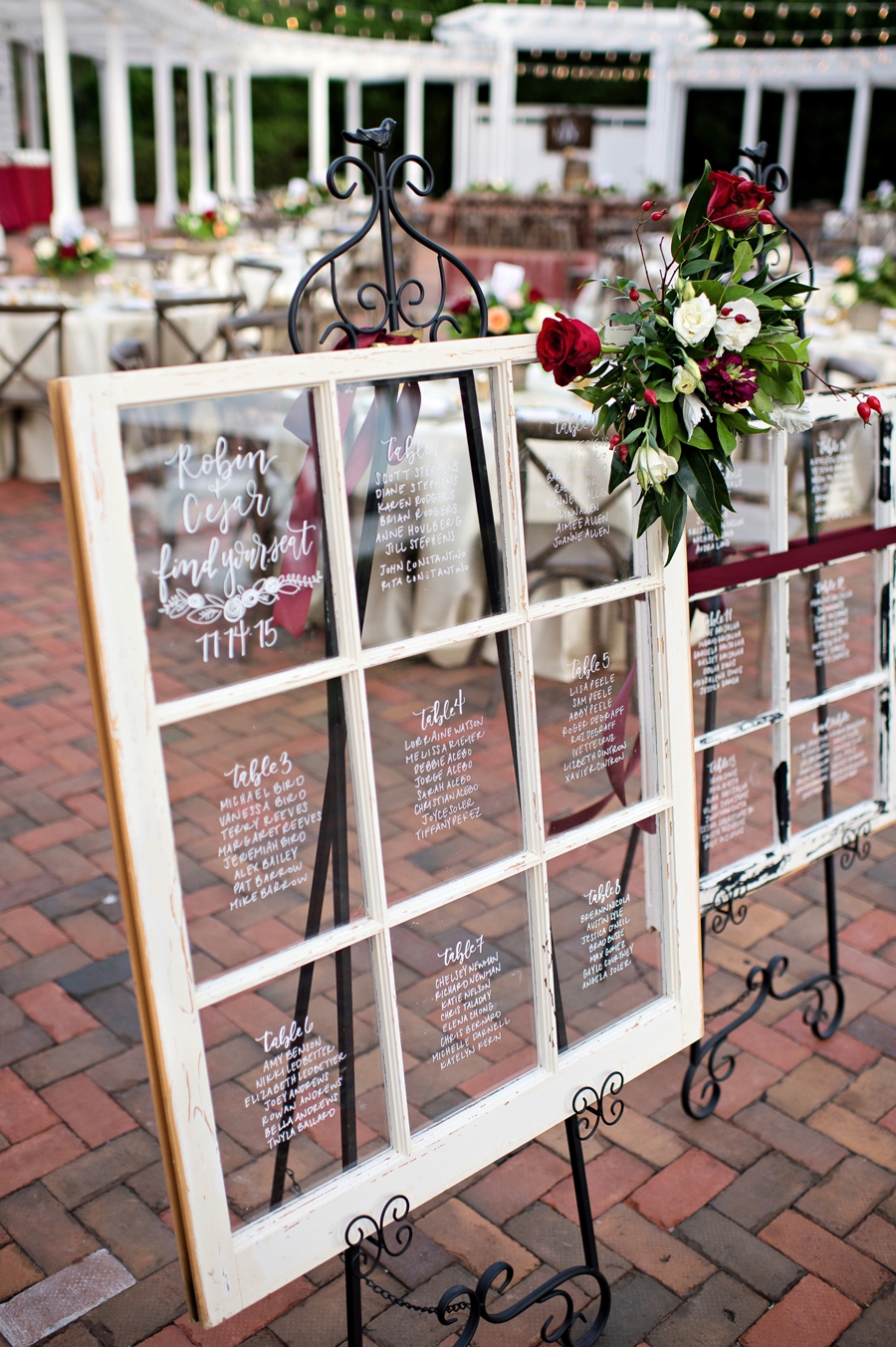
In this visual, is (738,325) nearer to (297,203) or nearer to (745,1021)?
(745,1021)

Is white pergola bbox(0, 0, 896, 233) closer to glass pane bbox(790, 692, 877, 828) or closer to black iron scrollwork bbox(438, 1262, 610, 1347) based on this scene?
glass pane bbox(790, 692, 877, 828)

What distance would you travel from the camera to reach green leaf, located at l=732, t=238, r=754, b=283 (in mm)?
1427

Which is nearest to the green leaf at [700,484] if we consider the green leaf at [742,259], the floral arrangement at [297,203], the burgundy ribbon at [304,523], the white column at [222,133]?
the green leaf at [742,259]

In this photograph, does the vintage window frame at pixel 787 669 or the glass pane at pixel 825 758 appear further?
the glass pane at pixel 825 758

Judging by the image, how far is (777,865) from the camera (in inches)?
77.2

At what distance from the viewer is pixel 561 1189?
77.0 inches

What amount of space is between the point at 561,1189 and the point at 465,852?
89cm

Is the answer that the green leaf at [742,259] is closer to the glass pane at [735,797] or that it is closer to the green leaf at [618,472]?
the green leaf at [618,472]

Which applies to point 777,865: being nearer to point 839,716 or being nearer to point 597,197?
point 839,716

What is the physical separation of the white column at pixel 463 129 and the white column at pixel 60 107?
11.6m

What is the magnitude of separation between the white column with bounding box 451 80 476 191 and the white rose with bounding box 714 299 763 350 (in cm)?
2153

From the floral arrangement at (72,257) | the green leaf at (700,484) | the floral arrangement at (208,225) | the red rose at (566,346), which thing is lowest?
the green leaf at (700,484)

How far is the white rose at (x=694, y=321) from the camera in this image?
4.52 ft

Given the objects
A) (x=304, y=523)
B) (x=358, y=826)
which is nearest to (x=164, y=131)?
(x=304, y=523)
